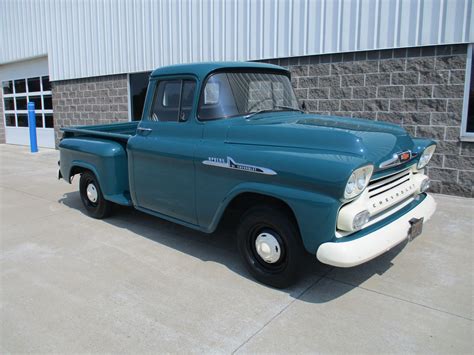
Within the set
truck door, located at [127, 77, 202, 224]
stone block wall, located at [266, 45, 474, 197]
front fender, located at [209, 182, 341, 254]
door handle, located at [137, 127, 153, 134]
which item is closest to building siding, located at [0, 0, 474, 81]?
stone block wall, located at [266, 45, 474, 197]

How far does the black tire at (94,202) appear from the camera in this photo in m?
5.61

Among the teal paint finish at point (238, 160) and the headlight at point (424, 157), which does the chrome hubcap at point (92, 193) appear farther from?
the headlight at point (424, 157)

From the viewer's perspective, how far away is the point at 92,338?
2.92m

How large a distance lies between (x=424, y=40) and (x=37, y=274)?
249 inches

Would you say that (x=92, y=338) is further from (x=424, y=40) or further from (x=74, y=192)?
(x=424, y=40)

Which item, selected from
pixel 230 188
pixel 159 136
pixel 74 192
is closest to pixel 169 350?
pixel 230 188

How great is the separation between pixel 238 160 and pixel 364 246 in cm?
128

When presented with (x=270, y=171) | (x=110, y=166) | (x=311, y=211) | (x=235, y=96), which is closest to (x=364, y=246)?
(x=311, y=211)

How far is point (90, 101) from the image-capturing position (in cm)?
1253

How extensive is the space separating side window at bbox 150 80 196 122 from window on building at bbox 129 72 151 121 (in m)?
6.77

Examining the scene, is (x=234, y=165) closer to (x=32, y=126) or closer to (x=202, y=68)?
(x=202, y=68)

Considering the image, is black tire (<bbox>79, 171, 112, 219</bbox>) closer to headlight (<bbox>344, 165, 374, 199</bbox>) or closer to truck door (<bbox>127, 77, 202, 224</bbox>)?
truck door (<bbox>127, 77, 202, 224</bbox>)

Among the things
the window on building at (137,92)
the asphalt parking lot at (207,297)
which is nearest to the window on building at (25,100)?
the window on building at (137,92)

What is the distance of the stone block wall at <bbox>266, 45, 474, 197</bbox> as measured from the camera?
6.41 m
